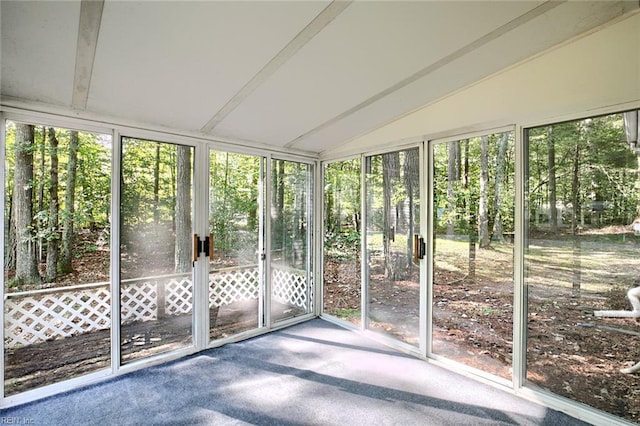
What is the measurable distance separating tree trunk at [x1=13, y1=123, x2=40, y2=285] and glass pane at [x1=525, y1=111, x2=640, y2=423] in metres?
4.22

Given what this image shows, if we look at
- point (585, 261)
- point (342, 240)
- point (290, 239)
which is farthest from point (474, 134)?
point (290, 239)

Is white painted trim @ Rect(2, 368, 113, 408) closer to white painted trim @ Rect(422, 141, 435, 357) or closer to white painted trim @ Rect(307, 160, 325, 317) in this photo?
white painted trim @ Rect(307, 160, 325, 317)

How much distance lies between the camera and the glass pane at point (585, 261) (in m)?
1.81

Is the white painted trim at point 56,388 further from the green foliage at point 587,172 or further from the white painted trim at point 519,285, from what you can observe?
the green foliage at point 587,172

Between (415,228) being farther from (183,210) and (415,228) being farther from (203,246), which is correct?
(183,210)

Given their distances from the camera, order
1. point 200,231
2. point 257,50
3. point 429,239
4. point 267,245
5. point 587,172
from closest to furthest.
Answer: point 257,50 < point 587,172 < point 429,239 < point 200,231 < point 267,245

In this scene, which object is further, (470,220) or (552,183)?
(470,220)

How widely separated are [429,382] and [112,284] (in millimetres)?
2804

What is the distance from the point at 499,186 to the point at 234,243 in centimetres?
264

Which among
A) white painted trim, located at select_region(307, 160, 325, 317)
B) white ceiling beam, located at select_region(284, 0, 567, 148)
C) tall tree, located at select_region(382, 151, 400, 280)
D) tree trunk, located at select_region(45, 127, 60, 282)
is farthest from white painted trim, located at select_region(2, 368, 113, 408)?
white ceiling beam, located at select_region(284, 0, 567, 148)

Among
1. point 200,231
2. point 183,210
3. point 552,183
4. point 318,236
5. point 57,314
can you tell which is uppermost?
point 552,183

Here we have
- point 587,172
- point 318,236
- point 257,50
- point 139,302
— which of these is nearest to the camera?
point 257,50

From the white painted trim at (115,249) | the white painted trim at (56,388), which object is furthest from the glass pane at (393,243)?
the white painted trim at (56,388)

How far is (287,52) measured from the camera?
1.70 metres
